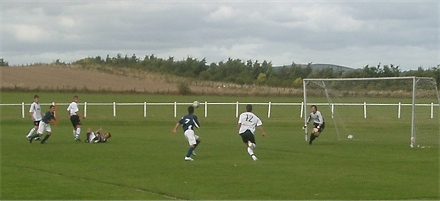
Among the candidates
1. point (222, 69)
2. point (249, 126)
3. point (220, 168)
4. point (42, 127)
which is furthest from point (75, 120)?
point (222, 69)

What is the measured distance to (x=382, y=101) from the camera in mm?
39625

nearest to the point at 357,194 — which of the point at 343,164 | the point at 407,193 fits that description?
the point at 407,193

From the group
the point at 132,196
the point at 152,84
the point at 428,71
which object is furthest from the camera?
the point at 152,84

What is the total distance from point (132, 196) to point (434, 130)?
64.4 ft

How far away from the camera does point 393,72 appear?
64375 mm

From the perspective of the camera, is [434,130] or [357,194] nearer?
[357,194]

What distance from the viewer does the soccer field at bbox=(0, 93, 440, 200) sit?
52.6 feet

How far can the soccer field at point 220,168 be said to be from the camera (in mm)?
16047

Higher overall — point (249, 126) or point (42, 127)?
point (249, 126)

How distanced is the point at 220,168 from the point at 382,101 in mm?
20809

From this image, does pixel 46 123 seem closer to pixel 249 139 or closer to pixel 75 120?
pixel 75 120

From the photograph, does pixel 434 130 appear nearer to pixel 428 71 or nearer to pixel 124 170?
pixel 124 170

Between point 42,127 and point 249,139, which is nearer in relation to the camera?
point 249,139

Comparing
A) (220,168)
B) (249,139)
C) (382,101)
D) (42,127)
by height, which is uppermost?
(382,101)
